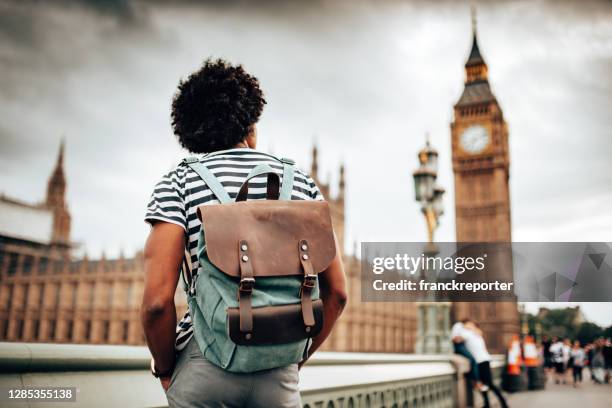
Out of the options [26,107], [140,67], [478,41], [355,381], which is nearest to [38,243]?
[26,107]

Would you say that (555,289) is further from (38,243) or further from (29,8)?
(38,243)

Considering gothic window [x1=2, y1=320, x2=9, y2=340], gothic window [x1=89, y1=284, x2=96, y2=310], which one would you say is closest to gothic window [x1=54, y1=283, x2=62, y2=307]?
gothic window [x1=89, y1=284, x2=96, y2=310]

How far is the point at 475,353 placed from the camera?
20.4ft

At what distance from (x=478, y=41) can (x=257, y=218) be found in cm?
5213

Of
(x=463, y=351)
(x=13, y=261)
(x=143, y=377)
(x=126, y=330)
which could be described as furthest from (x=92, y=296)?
(x=143, y=377)

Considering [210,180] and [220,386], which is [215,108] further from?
[220,386]

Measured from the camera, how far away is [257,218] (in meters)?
1.14

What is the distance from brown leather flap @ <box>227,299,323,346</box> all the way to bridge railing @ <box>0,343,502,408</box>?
639 mm

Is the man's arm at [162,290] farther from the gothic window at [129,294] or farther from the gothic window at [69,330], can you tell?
the gothic window at [69,330]

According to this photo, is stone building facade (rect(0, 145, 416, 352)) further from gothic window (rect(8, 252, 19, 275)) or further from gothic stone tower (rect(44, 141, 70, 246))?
gothic stone tower (rect(44, 141, 70, 246))

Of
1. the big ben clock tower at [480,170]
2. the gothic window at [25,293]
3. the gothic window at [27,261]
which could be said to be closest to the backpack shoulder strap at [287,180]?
the big ben clock tower at [480,170]

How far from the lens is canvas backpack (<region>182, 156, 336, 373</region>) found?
108cm

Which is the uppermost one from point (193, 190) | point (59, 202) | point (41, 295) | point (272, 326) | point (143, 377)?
point (59, 202)

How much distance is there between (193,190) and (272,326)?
0.34 meters
